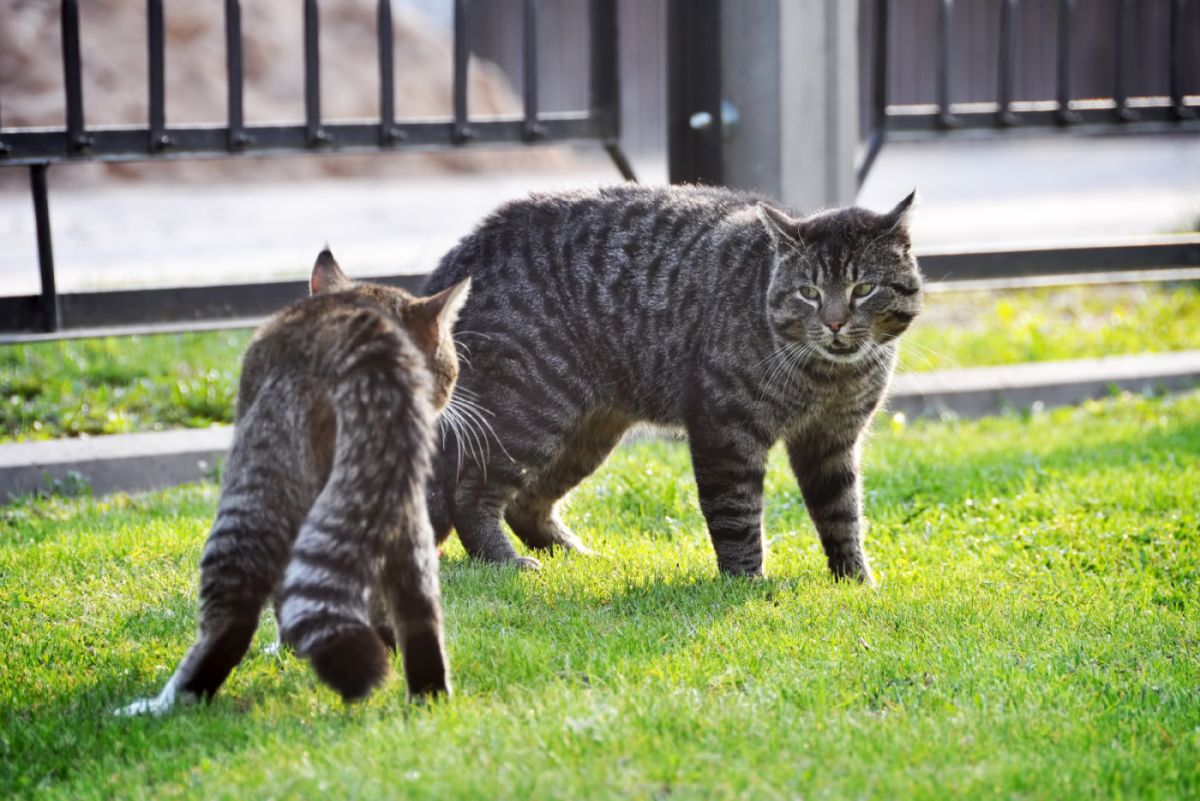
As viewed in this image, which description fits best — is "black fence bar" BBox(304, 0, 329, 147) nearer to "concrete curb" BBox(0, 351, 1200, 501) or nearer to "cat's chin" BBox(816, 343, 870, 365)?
"concrete curb" BBox(0, 351, 1200, 501)

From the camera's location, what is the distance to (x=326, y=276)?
4.83m

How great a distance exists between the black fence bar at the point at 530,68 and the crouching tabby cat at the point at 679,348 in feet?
6.15

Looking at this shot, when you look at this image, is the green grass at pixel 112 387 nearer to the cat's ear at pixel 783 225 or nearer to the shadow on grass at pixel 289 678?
the shadow on grass at pixel 289 678

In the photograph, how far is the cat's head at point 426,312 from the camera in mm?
4523

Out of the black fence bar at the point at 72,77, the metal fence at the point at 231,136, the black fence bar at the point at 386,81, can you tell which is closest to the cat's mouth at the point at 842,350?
the metal fence at the point at 231,136

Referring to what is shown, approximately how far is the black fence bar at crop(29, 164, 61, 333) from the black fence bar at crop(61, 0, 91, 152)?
0.69 ft

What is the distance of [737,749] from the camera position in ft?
12.1

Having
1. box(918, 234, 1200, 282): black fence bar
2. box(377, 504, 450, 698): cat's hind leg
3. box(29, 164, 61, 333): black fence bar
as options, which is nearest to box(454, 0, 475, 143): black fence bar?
box(29, 164, 61, 333): black fence bar

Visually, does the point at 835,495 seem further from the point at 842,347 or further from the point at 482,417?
the point at 482,417

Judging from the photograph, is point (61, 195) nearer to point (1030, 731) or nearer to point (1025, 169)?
point (1025, 169)

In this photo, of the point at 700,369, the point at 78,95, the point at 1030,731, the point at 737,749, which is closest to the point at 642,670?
the point at 737,749

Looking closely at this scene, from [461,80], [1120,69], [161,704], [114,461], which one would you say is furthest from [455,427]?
[1120,69]

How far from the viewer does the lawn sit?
24.9ft

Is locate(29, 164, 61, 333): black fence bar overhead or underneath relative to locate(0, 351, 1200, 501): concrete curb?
overhead
